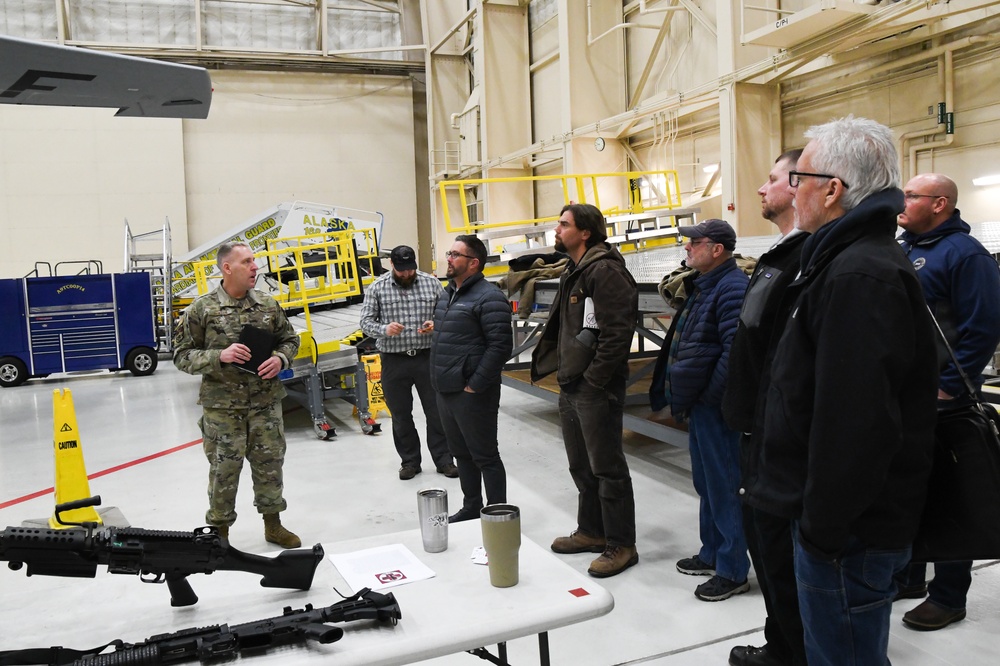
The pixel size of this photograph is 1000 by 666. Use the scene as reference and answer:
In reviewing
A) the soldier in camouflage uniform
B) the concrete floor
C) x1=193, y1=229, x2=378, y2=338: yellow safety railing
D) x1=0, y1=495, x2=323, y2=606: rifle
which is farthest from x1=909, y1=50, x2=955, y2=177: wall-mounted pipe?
x1=0, y1=495, x2=323, y2=606: rifle

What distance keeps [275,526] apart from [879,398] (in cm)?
362

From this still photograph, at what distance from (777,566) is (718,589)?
136 centimetres

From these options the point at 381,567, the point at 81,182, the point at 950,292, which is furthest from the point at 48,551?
the point at 81,182

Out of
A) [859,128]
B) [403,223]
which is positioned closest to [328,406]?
[859,128]

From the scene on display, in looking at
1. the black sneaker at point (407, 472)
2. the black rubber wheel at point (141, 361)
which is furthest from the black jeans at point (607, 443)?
the black rubber wheel at point (141, 361)

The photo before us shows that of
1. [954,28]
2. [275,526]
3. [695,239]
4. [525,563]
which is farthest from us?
[954,28]

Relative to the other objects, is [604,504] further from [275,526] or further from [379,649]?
[379,649]

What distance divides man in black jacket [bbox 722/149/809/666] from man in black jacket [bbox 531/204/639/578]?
1195 millimetres

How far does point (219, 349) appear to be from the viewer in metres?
3.94

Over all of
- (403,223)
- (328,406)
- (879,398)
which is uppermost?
(403,223)

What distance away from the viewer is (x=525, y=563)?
204 cm

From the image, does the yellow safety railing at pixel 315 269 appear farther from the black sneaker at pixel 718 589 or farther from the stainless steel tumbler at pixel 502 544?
the stainless steel tumbler at pixel 502 544

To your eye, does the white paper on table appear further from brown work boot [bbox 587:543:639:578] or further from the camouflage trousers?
the camouflage trousers

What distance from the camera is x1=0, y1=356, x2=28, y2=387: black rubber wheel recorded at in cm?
1158
